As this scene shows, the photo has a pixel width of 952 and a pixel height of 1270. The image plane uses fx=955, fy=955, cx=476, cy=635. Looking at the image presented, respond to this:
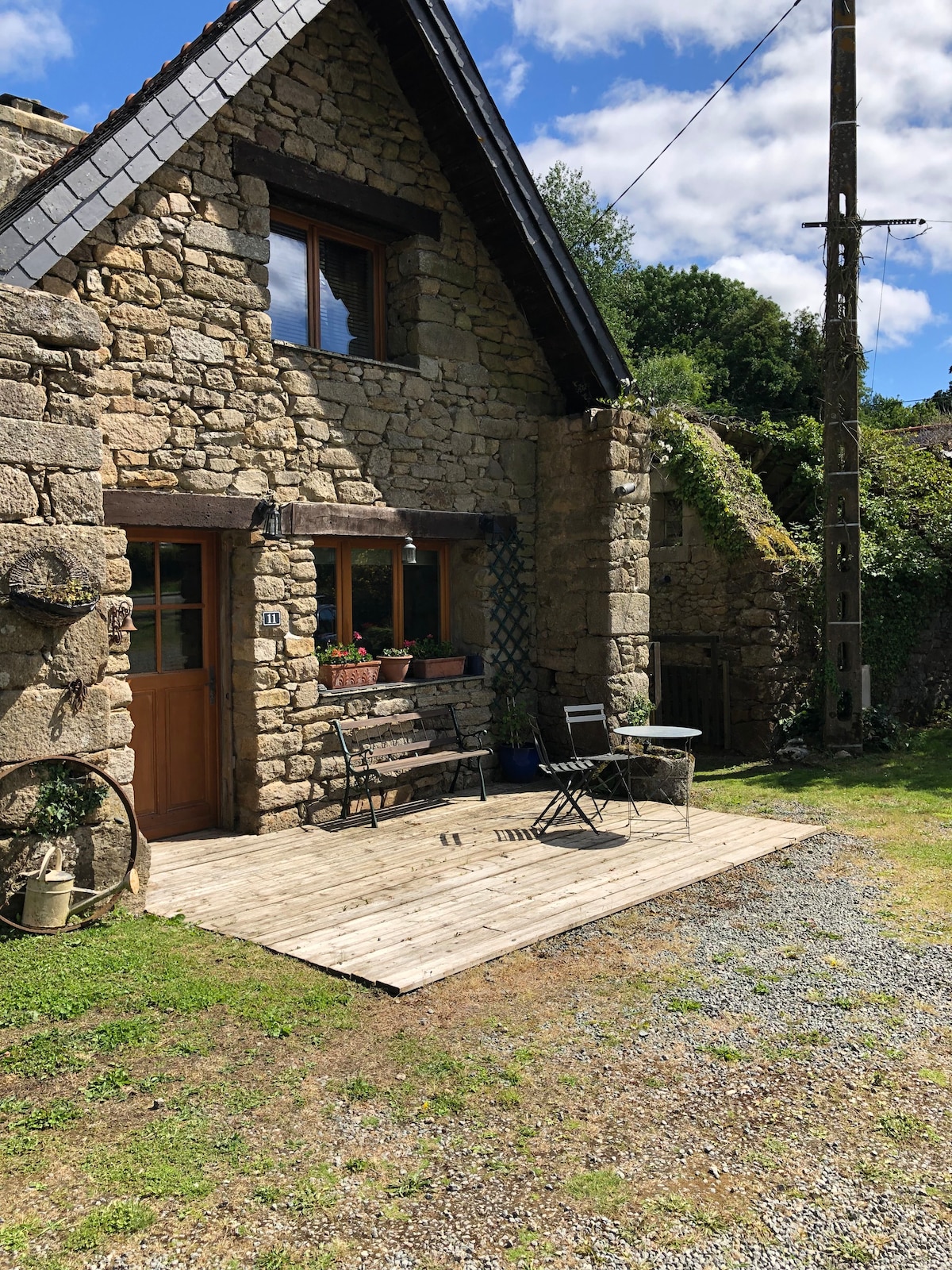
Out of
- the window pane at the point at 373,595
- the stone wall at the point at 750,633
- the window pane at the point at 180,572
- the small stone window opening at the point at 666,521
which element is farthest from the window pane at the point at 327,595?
the small stone window opening at the point at 666,521

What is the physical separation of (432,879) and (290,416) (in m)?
3.72

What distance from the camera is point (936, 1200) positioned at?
2.94 metres

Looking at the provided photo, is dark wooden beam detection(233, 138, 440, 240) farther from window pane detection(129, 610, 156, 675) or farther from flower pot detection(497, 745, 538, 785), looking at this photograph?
flower pot detection(497, 745, 538, 785)

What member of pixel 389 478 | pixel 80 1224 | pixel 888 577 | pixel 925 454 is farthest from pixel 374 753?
pixel 925 454

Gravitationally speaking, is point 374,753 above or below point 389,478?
below

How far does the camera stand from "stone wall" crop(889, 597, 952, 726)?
41.2 ft

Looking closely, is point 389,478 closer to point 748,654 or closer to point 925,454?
point 748,654

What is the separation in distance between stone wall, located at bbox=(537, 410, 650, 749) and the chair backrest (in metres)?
0.13

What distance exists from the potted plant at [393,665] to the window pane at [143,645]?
2.01 m

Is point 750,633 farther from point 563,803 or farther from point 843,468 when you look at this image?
point 563,803

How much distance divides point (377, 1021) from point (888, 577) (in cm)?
964

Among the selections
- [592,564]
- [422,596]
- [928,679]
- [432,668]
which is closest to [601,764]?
[432,668]

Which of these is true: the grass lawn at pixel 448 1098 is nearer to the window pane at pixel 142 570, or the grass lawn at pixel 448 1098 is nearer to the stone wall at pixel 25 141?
the window pane at pixel 142 570

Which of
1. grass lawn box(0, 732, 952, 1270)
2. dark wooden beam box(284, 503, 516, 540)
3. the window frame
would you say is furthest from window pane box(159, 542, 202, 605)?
grass lawn box(0, 732, 952, 1270)
